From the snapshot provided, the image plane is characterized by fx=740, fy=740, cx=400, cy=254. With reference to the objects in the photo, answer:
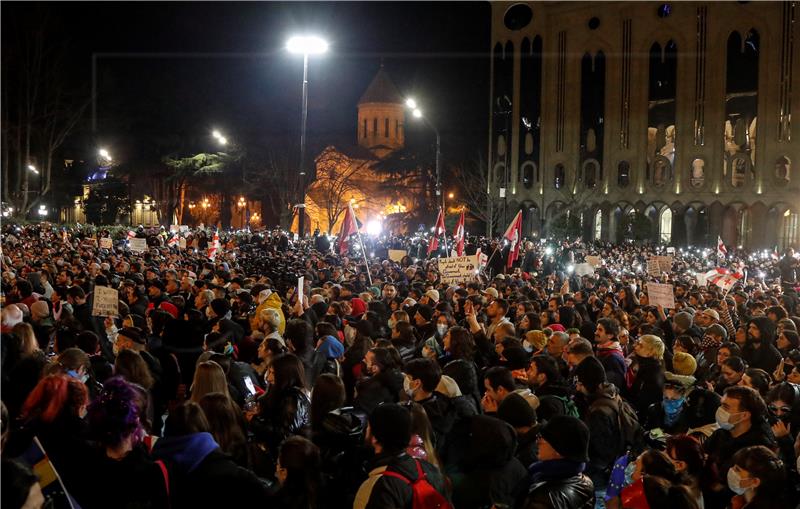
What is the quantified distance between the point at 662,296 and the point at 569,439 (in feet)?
26.8

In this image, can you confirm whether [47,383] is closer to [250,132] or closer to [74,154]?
[74,154]

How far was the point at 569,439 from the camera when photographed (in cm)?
408

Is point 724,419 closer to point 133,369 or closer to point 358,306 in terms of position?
point 133,369

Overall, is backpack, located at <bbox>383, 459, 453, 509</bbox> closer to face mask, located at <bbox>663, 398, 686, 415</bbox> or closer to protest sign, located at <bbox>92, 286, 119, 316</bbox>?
face mask, located at <bbox>663, 398, 686, 415</bbox>

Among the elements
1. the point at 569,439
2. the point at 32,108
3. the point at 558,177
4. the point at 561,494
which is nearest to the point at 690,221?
the point at 558,177

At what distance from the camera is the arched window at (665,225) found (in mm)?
57459

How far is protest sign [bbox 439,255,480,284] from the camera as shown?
13883 millimetres

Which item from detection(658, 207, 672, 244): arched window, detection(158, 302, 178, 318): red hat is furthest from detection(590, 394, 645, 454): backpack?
detection(658, 207, 672, 244): arched window

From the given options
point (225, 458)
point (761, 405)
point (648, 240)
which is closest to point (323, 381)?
point (225, 458)

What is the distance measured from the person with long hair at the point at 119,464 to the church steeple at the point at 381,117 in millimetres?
67744

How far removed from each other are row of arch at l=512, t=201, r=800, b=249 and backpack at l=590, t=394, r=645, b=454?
50.1 meters

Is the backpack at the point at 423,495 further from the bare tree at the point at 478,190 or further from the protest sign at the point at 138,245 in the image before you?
the bare tree at the point at 478,190

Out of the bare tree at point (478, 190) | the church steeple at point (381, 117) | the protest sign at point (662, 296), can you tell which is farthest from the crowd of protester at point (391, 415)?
the church steeple at point (381, 117)

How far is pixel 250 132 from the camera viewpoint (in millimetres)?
55156
